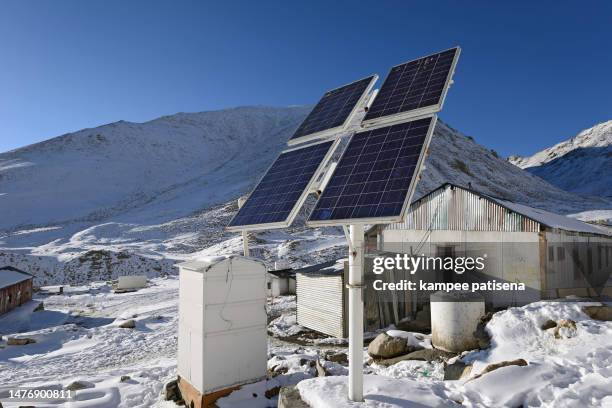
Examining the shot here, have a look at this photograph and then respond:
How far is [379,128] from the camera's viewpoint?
27.3 ft

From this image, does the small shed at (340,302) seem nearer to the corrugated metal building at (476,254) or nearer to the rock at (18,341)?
the corrugated metal building at (476,254)

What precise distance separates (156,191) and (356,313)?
92.4 meters

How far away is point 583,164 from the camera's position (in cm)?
13225

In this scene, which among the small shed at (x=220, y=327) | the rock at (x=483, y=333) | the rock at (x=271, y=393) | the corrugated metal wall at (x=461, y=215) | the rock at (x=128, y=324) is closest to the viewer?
the small shed at (x=220, y=327)

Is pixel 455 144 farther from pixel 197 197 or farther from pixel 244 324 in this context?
pixel 244 324

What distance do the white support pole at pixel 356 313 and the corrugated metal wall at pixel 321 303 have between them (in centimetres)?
1052

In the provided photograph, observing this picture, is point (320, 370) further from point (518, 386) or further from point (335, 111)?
point (335, 111)

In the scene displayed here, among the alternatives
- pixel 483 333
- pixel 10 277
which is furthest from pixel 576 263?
pixel 10 277

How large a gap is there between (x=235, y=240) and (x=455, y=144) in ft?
235

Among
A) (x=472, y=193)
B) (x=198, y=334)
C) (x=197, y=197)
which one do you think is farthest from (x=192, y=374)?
(x=197, y=197)

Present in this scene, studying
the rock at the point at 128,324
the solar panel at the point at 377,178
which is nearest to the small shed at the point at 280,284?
the rock at the point at 128,324

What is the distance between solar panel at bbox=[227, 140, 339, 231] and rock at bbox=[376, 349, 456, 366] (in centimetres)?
746

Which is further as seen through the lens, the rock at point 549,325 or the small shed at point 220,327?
the rock at point 549,325

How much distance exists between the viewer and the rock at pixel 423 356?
12840 millimetres
